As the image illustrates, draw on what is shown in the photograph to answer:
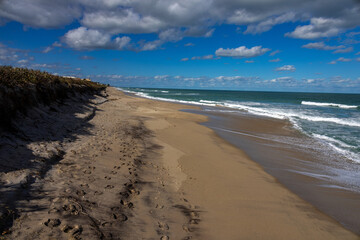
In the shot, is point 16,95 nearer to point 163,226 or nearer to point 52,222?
point 52,222

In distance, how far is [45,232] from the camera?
2867mm

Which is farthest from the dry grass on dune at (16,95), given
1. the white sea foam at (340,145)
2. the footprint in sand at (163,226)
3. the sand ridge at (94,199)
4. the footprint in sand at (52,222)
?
the white sea foam at (340,145)

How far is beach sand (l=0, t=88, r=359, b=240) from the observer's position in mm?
3273

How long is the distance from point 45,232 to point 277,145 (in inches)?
400

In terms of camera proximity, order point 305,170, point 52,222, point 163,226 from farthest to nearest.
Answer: point 305,170 < point 163,226 < point 52,222

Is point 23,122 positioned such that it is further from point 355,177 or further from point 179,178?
point 355,177

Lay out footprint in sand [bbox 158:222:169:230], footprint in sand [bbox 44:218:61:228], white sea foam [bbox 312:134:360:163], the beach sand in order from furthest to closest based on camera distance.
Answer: white sea foam [bbox 312:134:360:163] → footprint in sand [bbox 158:222:169:230] → the beach sand → footprint in sand [bbox 44:218:61:228]

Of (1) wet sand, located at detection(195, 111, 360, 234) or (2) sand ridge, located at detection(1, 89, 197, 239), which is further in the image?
(1) wet sand, located at detection(195, 111, 360, 234)

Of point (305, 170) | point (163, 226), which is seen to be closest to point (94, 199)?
point (163, 226)

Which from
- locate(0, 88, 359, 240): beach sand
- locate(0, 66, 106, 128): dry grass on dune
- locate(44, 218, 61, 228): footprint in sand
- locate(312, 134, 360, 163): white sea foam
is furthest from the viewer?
locate(312, 134, 360, 163): white sea foam

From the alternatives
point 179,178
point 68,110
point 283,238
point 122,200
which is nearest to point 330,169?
point 283,238

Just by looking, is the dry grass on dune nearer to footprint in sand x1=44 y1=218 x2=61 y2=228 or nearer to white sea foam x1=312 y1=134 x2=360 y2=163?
footprint in sand x1=44 y1=218 x2=61 y2=228

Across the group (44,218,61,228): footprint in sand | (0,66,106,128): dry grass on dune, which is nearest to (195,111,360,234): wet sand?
(44,218,61,228): footprint in sand

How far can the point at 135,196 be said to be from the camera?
4379 mm
